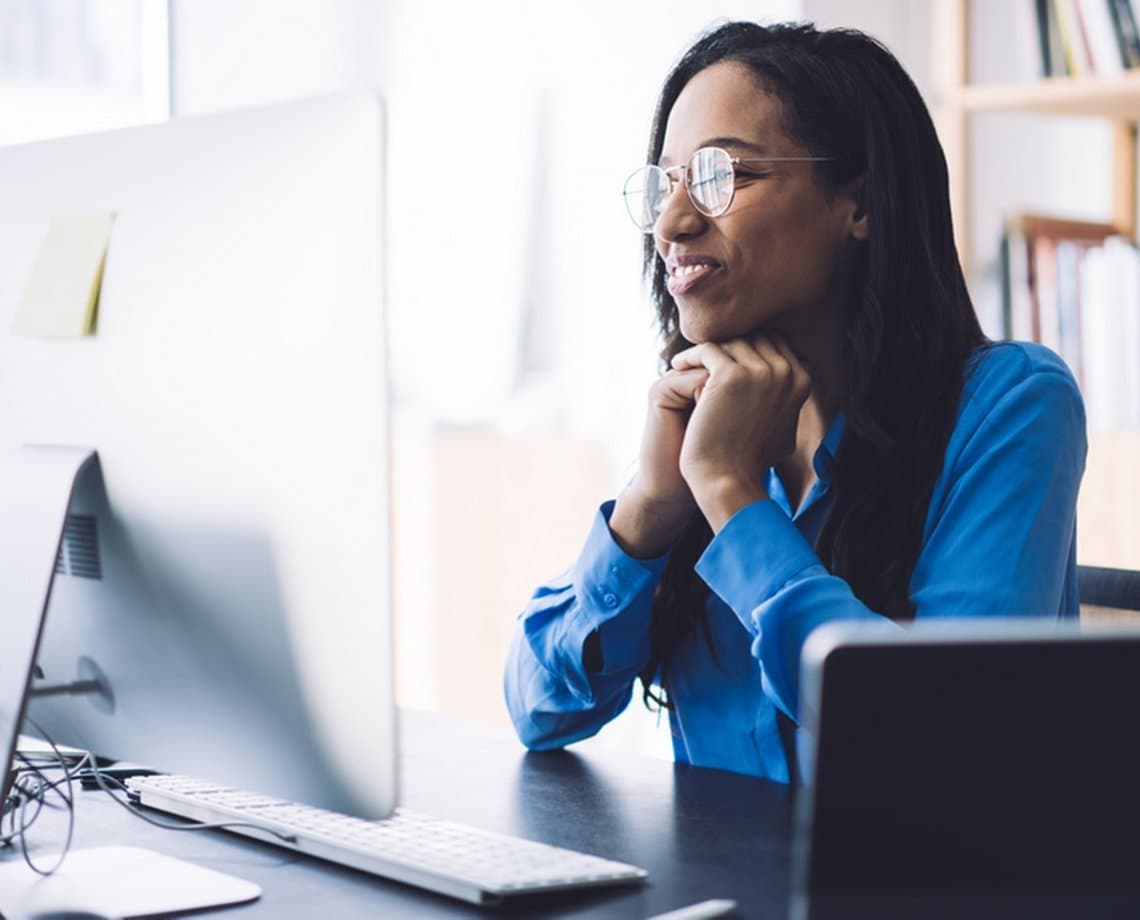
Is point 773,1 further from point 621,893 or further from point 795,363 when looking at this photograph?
point 621,893

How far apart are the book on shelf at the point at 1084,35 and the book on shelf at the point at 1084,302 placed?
11.9 inches

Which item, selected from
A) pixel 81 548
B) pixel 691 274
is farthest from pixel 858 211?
pixel 81 548

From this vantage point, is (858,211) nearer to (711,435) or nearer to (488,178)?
(711,435)

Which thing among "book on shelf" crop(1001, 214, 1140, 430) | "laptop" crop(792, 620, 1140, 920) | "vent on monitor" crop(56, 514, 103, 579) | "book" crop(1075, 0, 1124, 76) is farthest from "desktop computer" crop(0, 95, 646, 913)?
"book" crop(1075, 0, 1124, 76)

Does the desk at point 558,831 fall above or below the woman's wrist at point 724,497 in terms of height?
below

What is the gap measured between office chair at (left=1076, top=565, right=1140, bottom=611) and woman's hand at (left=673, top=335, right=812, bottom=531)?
0.30 m

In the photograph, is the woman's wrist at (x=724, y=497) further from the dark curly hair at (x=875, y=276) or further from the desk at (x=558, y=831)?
the desk at (x=558, y=831)

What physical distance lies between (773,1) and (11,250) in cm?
192

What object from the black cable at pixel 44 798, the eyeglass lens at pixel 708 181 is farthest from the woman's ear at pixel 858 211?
the black cable at pixel 44 798

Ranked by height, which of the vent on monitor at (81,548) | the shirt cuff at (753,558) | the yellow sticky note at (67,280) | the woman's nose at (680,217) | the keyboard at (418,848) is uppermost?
the woman's nose at (680,217)

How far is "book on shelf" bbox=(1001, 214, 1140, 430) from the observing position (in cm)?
250

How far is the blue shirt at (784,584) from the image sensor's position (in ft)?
4.12

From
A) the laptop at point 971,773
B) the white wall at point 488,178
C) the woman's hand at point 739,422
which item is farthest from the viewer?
the white wall at point 488,178

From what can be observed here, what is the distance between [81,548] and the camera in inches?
39.3
